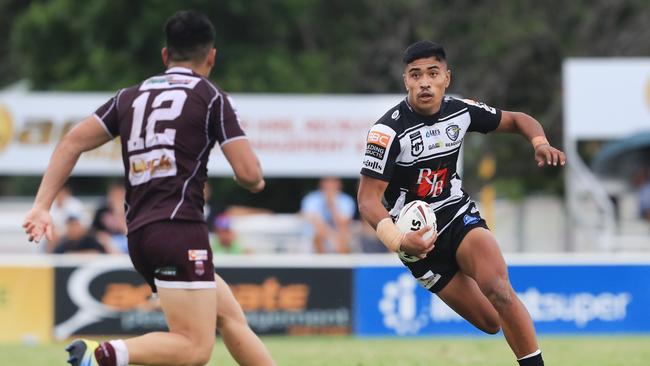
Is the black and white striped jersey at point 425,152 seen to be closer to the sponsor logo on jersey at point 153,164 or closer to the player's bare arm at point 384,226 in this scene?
the player's bare arm at point 384,226

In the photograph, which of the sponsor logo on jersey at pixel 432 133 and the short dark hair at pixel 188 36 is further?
the sponsor logo on jersey at pixel 432 133

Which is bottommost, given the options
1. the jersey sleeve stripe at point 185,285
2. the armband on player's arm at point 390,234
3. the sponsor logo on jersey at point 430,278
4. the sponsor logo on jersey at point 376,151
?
the sponsor logo on jersey at point 430,278

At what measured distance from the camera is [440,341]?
13.6 m

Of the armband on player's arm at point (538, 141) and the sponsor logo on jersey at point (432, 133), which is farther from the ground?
the sponsor logo on jersey at point (432, 133)

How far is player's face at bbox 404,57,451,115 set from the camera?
7.37 m

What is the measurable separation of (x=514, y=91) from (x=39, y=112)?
55.5ft

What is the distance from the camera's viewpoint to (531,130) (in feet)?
25.0

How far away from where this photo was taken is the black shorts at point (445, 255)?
7551 mm

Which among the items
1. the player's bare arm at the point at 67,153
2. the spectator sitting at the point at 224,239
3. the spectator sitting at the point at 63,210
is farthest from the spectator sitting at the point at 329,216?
the player's bare arm at the point at 67,153

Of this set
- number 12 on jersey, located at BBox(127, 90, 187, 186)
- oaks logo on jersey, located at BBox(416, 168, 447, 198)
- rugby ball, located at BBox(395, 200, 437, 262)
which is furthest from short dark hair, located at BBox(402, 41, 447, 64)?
number 12 on jersey, located at BBox(127, 90, 187, 186)

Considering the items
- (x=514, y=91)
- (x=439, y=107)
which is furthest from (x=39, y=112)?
(x=514, y=91)

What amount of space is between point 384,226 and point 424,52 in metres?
1.09

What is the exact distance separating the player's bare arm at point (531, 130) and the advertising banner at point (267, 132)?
9.13 metres

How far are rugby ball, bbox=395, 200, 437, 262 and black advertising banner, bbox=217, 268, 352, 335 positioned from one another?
24.9 feet
